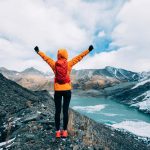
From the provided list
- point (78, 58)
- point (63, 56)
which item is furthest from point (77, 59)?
point (63, 56)

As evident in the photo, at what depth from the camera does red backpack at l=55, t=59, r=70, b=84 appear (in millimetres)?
9969

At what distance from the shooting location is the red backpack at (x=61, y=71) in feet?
32.7

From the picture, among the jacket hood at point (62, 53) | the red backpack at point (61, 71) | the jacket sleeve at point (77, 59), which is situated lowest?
→ the red backpack at point (61, 71)

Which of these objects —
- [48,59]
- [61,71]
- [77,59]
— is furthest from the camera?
[48,59]

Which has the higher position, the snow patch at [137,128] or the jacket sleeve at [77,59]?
the jacket sleeve at [77,59]

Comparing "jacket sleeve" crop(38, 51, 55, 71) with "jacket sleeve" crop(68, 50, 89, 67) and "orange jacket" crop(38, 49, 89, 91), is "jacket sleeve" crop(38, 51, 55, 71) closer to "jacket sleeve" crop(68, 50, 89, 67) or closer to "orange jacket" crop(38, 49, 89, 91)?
"orange jacket" crop(38, 49, 89, 91)

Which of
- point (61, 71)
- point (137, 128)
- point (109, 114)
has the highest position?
point (109, 114)

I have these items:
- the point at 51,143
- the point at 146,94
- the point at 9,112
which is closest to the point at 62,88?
the point at 51,143

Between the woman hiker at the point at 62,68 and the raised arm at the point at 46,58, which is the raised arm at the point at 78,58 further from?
the raised arm at the point at 46,58

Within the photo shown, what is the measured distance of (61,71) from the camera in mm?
9953

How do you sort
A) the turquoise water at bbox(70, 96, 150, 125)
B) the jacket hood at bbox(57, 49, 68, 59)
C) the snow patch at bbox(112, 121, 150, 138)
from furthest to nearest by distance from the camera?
the turquoise water at bbox(70, 96, 150, 125) < the snow patch at bbox(112, 121, 150, 138) < the jacket hood at bbox(57, 49, 68, 59)

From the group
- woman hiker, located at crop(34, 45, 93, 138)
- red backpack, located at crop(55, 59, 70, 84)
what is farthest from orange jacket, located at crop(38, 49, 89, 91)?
red backpack, located at crop(55, 59, 70, 84)

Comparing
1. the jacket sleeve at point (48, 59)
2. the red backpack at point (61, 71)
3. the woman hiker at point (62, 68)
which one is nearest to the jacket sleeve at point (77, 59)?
the woman hiker at point (62, 68)

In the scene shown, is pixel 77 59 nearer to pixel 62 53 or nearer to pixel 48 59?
pixel 62 53
